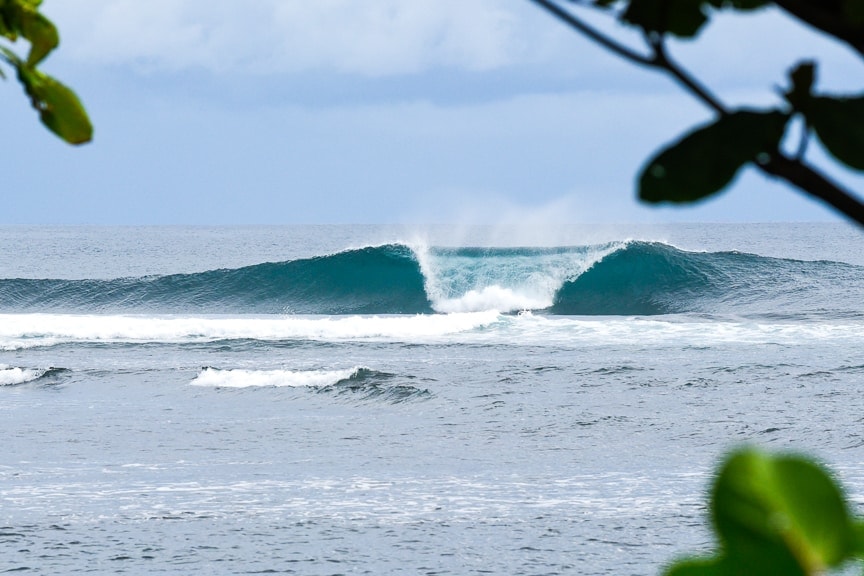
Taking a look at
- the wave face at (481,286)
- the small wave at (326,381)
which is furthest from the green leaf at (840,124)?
the wave face at (481,286)

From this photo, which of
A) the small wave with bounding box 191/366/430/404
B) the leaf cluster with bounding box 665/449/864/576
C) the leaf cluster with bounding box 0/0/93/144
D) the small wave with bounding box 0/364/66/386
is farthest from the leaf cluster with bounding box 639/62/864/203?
the small wave with bounding box 0/364/66/386

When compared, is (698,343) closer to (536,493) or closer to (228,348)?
(228,348)

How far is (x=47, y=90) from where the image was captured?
0.74m

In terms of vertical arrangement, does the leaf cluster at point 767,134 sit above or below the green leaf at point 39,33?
below

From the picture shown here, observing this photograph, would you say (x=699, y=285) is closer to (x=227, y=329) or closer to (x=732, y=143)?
(x=227, y=329)

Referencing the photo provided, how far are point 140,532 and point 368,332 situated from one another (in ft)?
44.9

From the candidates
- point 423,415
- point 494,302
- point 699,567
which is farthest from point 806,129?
point 494,302

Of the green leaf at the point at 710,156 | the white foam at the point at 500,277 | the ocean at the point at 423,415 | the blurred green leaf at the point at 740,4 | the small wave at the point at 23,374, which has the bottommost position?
the ocean at the point at 423,415

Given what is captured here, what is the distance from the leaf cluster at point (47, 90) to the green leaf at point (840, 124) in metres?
0.48

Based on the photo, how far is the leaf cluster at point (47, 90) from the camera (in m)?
0.74

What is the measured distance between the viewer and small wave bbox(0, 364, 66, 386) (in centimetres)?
1459

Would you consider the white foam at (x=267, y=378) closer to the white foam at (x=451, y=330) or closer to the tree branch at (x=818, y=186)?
the white foam at (x=451, y=330)

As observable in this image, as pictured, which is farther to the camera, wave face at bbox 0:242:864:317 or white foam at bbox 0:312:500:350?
wave face at bbox 0:242:864:317

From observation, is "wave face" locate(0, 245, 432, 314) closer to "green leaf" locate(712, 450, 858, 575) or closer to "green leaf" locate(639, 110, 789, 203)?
"green leaf" locate(639, 110, 789, 203)
